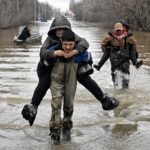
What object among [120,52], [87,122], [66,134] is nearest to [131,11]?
[120,52]

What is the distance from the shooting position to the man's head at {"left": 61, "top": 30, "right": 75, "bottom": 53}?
6508 millimetres

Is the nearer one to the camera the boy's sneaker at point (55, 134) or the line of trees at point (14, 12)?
the boy's sneaker at point (55, 134)

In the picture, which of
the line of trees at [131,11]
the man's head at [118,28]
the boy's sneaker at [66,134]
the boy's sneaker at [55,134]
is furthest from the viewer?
the line of trees at [131,11]

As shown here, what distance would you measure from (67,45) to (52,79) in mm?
555

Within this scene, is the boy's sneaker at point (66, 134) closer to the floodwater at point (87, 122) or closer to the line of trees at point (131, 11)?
the floodwater at point (87, 122)

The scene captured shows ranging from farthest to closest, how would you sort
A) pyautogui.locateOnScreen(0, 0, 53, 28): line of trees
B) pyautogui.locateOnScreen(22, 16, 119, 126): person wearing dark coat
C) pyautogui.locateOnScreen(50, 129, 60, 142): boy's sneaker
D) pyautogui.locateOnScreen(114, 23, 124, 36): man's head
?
1. pyautogui.locateOnScreen(0, 0, 53, 28): line of trees
2. pyautogui.locateOnScreen(114, 23, 124, 36): man's head
3. pyautogui.locateOnScreen(50, 129, 60, 142): boy's sneaker
4. pyautogui.locateOnScreen(22, 16, 119, 126): person wearing dark coat

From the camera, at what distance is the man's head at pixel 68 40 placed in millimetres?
6508

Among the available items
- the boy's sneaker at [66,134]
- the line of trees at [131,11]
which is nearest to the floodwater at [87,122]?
the boy's sneaker at [66,134]

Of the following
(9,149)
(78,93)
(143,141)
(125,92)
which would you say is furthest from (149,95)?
(9,149)

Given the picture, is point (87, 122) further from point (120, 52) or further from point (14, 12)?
point (14, 12)

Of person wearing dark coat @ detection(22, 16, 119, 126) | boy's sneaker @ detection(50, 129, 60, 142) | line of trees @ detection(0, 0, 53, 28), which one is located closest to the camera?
person wearing dark coat @ detection(22, 16, 119, 126)

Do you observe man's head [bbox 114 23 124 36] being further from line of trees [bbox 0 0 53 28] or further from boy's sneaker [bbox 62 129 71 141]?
line of trees [bbox 0 0 53 28]

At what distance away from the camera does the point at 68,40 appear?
6.52 metres

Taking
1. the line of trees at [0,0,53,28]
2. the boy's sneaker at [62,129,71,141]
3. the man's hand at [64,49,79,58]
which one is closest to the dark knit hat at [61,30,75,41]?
the man's hand at [64,49,79,58]
